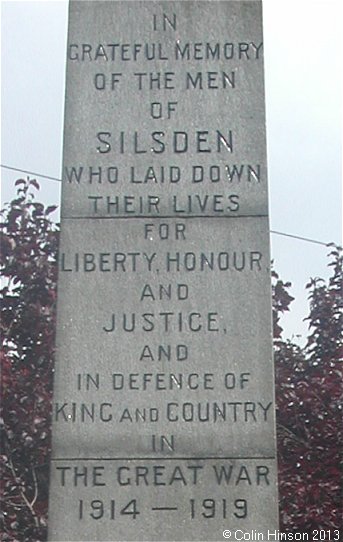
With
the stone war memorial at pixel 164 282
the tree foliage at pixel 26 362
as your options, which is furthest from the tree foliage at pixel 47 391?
the stone war memorial at pixel 164 282

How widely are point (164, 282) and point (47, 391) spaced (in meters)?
3.43

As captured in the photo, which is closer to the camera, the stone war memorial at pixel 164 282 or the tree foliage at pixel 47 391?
the stone war memorial at pixel 164 282

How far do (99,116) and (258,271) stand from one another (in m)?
1.21

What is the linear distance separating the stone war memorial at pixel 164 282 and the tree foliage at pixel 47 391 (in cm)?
298

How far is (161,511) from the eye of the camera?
6.40 m

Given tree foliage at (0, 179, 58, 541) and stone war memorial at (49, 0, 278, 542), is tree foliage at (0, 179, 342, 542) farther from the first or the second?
stone war memorial at (49, 0, 278, 542)

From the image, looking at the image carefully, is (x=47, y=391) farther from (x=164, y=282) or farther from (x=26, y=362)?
(x=164, y=282)

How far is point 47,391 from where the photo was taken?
388 inches

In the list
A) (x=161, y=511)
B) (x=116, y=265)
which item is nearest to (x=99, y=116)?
(x=116, y=265)

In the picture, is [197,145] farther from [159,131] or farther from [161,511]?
[161,511]

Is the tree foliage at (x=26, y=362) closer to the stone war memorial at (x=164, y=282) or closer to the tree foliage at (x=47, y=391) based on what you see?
the tree foliage at (x=47, y=391)

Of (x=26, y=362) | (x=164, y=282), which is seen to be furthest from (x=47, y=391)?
(x=164, y=282)

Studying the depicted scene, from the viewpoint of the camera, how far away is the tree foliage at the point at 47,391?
9.45 meters

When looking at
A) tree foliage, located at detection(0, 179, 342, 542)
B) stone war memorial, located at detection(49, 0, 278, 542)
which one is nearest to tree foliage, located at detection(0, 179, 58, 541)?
tree foliage, located at detection(0, 179, 342, 542)
